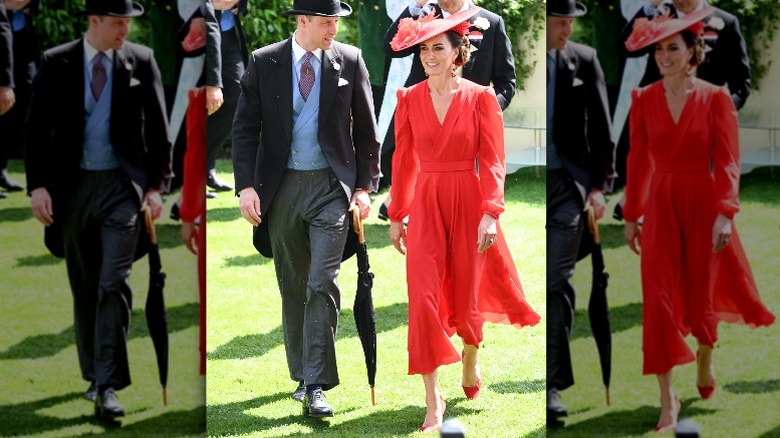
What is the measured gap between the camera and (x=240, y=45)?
7152mm

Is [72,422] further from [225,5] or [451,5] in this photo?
[451,5]

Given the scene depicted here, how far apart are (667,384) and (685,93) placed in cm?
107

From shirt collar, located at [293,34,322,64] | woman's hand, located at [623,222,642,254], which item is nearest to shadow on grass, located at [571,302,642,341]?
woman's hand, located at [623,222,642,254]

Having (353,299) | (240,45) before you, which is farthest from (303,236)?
(240,45)

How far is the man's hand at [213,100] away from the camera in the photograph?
279 inches

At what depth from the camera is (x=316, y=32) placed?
23.4 feet

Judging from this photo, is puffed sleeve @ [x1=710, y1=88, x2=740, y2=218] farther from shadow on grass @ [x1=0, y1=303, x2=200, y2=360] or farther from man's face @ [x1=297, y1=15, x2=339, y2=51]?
man's face @ [x1=297, y1=15, x2=339, y2=51]

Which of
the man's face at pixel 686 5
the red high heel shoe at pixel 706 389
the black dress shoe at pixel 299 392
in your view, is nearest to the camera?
the man's face at pixel 686 5

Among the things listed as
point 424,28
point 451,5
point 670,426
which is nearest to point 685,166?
point 670,426

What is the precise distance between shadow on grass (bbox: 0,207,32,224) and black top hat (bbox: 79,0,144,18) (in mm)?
762

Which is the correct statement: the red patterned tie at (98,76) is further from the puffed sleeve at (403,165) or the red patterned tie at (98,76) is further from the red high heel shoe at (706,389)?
the red high heel shoe at (706,389)

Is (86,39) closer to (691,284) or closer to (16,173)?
(16,173)

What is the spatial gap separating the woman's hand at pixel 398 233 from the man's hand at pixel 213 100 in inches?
38.6

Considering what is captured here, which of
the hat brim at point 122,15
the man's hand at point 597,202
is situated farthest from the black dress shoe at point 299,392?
the hat brim at point 122,15
